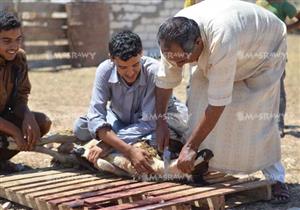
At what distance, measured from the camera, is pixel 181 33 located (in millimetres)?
3770

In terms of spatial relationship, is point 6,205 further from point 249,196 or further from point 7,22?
point 249,196

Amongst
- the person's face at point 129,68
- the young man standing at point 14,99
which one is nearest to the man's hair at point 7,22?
the young man standing at point 14,99

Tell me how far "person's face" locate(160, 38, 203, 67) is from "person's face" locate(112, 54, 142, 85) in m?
0.46

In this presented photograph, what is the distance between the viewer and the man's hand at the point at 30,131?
468 cm

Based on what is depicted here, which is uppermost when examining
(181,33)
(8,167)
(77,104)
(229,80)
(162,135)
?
(181,33)

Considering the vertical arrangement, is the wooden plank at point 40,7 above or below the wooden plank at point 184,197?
below

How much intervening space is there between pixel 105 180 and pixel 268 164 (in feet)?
3.50

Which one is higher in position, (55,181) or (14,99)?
(14,99)

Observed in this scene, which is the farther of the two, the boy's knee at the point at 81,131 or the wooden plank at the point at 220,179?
the boy's knee at the point at 81,131

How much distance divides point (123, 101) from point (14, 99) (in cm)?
84

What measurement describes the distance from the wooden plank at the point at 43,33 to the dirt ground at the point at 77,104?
0.98m

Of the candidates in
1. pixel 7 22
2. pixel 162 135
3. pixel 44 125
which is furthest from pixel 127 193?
pixel 7 22

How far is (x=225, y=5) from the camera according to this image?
4.06m

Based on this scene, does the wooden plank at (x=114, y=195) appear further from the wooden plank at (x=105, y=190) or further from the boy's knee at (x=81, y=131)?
the boy's knee at (x=81, y=131)
